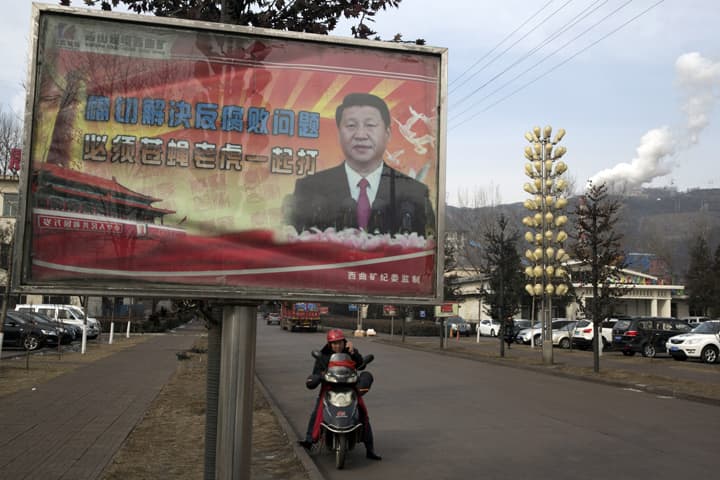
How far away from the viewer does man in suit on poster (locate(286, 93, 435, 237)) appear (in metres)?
4.12

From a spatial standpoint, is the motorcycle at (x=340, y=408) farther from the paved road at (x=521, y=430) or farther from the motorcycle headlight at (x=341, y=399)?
the paved road at (x=521, y=430)

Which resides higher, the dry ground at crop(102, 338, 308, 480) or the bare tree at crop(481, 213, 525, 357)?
the bare tree at crop(481, 213, 525, 357)

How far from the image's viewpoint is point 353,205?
416 cm

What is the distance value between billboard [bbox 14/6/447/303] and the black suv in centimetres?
3064

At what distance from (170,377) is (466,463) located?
10860 millimetres

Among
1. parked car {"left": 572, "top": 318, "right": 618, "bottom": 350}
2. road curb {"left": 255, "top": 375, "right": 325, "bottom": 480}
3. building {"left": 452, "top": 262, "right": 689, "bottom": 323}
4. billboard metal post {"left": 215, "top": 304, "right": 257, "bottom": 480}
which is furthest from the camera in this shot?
building {"left": 452, "top": 262, "right": 689, "bottom": 323}

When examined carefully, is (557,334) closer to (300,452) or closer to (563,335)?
(563,335)

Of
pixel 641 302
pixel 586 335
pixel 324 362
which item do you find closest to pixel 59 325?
pixel 586 335

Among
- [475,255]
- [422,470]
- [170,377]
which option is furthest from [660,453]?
[475,255]

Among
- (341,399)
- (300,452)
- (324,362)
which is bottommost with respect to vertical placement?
(300,452)

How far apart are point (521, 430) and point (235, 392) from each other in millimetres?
7706

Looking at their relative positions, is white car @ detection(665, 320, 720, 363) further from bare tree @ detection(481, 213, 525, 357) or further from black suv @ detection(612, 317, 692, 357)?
bare tree @ detection(481, 213, 525, 357)

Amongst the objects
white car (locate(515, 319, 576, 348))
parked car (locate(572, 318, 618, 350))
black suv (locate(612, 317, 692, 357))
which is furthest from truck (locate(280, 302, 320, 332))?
black suv (locate(612, 317, 692, 357))

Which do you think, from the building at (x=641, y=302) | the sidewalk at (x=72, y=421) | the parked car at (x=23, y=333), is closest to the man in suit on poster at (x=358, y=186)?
the sidewalk at (x=72, y=421)
